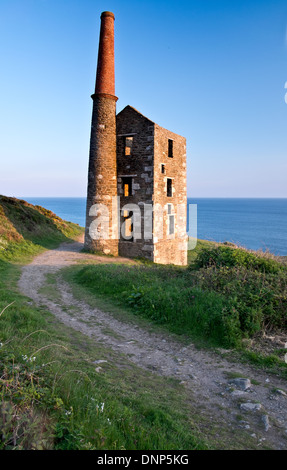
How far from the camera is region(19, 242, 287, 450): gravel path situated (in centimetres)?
386

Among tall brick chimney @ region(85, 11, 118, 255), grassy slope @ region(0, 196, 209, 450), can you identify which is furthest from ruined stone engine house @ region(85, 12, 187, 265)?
grassy slope @ region(0, 196, 209, 450)

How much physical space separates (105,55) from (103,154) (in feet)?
20.4

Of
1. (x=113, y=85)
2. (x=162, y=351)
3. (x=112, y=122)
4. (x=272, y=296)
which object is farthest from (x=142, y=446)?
(x=113, y=85)

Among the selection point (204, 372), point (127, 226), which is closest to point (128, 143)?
point (127, 226)

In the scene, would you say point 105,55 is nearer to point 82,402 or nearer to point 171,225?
point 171,225

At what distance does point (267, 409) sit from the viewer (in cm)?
420

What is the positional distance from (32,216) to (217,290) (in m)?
19.1

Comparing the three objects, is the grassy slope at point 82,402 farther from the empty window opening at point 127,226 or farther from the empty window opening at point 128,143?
the empty window opening at point 128,143

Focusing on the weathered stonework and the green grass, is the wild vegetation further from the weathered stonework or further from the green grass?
the weathered stonework

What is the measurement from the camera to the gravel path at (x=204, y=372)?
3.86m

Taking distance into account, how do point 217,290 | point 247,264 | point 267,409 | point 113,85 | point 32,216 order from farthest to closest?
point 32,216 < point 113,85 < point 247,264 < point 217,290 < point 267,409

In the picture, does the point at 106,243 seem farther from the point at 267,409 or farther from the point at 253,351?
the point at 267,409

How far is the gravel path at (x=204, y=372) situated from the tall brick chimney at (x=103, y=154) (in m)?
9.55

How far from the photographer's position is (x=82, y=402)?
3438mm
